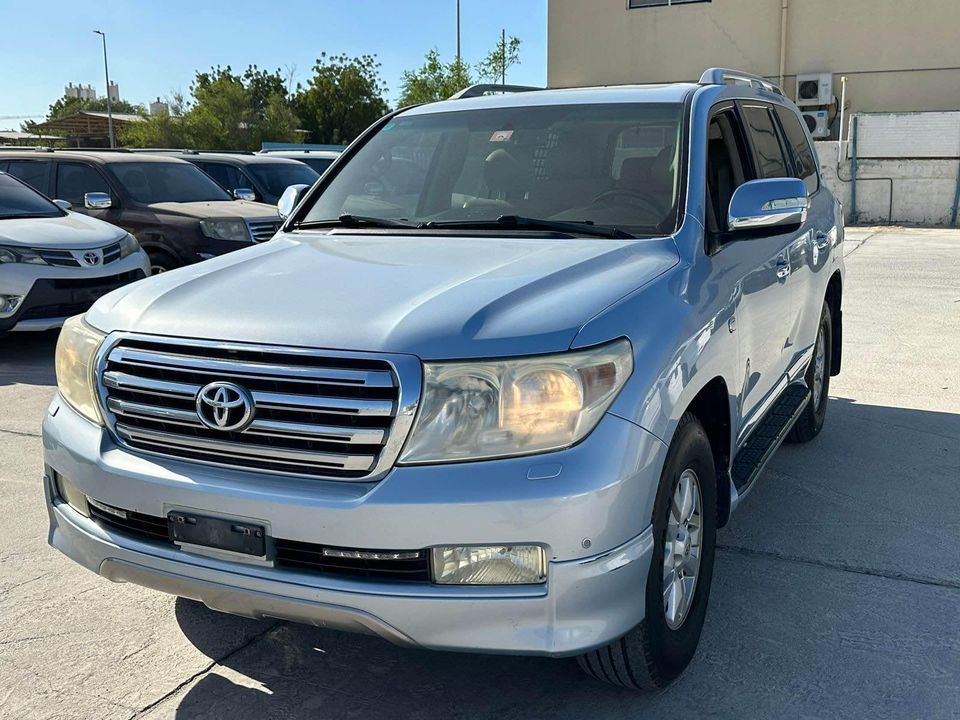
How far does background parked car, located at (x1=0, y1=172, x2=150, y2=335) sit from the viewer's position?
25.9 ft

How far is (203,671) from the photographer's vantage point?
3186 mm

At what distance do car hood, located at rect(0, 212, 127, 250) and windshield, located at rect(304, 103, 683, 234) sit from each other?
4.67 m

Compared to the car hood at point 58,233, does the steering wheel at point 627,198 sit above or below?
above

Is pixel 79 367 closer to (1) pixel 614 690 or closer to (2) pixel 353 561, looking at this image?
(2) pixel 353 561

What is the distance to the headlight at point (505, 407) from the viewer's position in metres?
2.49

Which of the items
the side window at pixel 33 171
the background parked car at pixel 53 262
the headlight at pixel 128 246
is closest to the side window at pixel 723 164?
the background parked car at pixel 53 262

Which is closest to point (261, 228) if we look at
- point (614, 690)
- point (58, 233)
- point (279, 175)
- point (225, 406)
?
point (58, 233)

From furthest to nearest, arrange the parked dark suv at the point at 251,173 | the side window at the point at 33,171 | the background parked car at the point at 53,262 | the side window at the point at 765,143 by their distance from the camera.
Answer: the parked dark suv at the point at 251,173
the side window at the point at 33,171
the background parked car at the point at 53,262
the side window at the point at 765,143

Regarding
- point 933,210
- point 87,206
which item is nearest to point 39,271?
point 87,206

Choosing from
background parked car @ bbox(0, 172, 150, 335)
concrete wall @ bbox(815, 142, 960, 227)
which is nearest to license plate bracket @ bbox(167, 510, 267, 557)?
background parked car @ bbox(0, 172, 150, 335)

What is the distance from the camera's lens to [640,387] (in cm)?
262

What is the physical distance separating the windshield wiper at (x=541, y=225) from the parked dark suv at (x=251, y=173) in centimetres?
1000

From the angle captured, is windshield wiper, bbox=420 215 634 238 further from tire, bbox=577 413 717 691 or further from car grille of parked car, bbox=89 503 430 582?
car grille of parked car, bbox=89 503 430 582

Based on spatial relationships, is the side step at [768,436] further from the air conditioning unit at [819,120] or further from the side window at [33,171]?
the air conditioning unit at [819,120]
